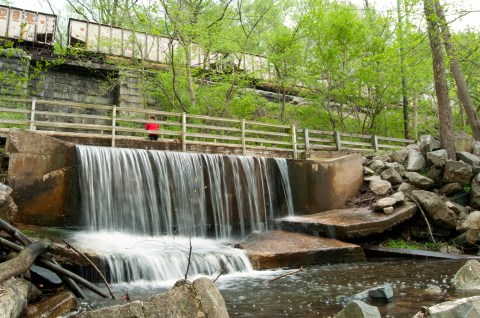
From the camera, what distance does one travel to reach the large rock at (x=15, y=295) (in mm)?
3759

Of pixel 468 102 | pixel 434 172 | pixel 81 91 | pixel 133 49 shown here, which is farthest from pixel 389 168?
pixel 81 91

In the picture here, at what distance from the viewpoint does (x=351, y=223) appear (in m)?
9.80

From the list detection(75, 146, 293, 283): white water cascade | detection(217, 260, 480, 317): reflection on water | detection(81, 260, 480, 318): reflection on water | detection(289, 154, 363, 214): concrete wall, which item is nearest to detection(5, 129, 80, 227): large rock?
detection(75, 146, 293, 283): white water cascade

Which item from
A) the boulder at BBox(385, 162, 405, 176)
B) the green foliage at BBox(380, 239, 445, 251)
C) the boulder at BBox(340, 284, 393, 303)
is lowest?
the boulder at BBox(340, 284, 393, 303)

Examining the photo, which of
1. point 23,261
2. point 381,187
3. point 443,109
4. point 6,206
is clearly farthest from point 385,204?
point 6,206

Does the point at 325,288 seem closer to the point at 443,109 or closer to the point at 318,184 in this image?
the point at 318,184

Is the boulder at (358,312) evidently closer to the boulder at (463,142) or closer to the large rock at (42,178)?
the large rock at (42,178)

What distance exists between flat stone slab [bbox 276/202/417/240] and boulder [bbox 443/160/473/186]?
1.81m

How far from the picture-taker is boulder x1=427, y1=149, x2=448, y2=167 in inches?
459

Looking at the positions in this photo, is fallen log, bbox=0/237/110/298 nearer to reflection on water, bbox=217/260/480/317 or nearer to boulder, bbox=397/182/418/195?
reflection on water, bbox=217/260/480/317

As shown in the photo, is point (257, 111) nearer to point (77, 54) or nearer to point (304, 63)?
point (304, 63)

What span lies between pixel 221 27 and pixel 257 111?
5308 mm

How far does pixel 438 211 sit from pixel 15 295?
995cm

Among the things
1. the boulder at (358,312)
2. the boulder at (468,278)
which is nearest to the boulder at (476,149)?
the boulder at (468,278)
